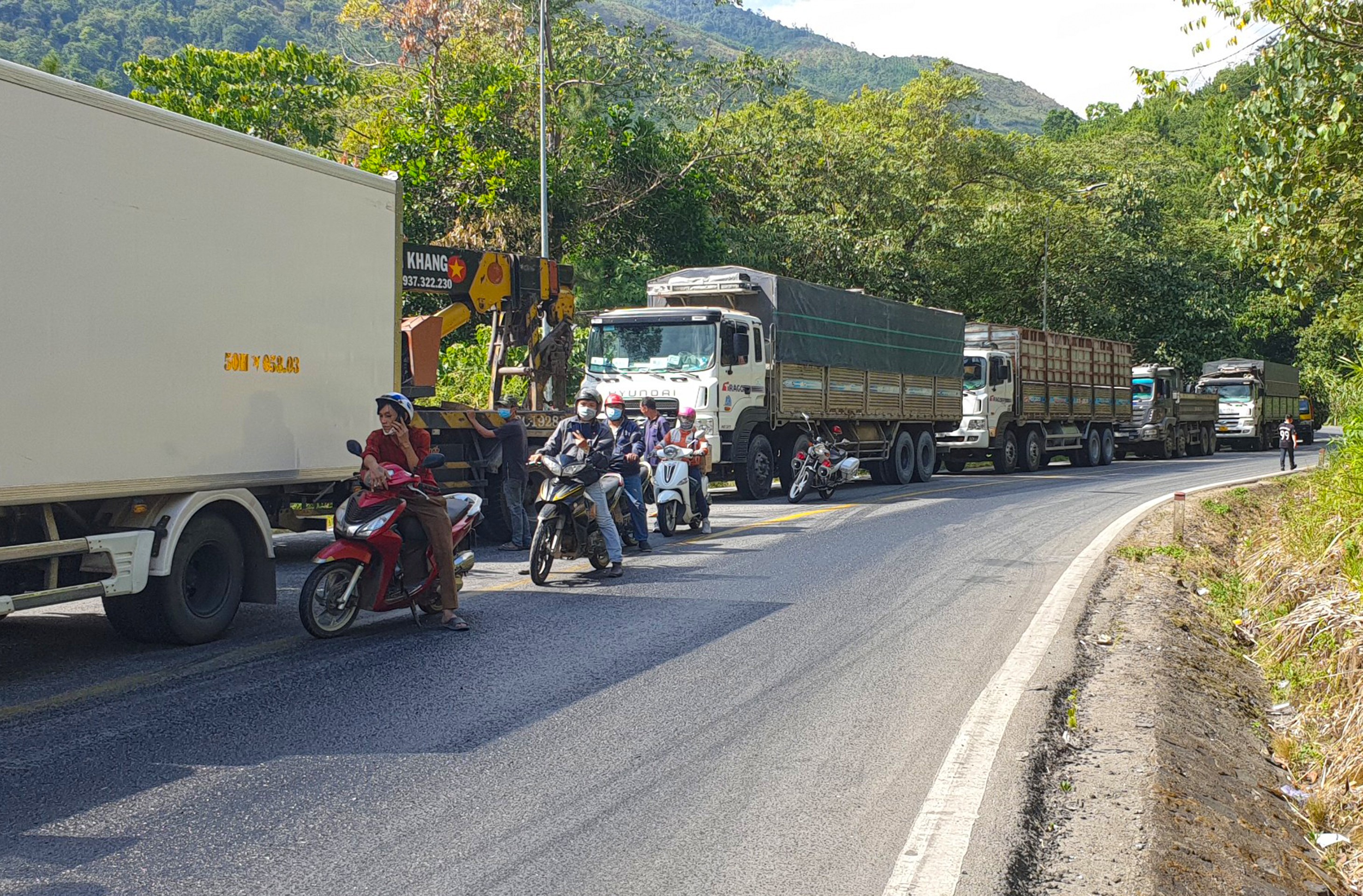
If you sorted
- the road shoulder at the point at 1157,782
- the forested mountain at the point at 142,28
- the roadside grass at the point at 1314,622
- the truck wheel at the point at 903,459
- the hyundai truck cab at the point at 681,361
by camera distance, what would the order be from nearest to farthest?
the road shoulder at the point at 1157,782
the roadside grass at the point at 1314,622
the hyundai truck cab at the point at 681,361
the truck wheel at the point at 903,459
the forested mountain at the point at 142,28

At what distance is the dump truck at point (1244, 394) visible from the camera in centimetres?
4444

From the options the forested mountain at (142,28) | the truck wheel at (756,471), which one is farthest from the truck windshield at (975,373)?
the forested mountain at (142,28)

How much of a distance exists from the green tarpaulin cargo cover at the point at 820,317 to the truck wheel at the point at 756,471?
1407 millimetres

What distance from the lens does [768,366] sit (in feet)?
65.1

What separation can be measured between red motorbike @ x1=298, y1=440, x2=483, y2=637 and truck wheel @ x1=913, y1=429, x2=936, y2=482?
17672mm

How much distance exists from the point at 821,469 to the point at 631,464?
7.34 metres

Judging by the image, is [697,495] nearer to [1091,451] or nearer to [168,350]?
[168,350]

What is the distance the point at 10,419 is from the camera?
21.8ft

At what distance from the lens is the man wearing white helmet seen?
1499cm

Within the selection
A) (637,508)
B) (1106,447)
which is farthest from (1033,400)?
(637,508)

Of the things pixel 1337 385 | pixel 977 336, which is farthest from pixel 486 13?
pixel 1337 385

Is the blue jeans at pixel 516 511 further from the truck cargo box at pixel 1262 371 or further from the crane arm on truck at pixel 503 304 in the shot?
the truck cargo box at pixel 1262 371

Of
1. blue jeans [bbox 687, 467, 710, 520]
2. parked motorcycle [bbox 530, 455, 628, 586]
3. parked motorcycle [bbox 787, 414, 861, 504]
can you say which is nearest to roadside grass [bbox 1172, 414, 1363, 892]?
blue jeans [bbox 687, 467, 710, 520]

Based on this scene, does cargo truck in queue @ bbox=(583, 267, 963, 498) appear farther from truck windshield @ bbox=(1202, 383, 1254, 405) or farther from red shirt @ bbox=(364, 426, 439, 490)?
truck windshield @ bbox=(1202, 383, 1254, 405)
